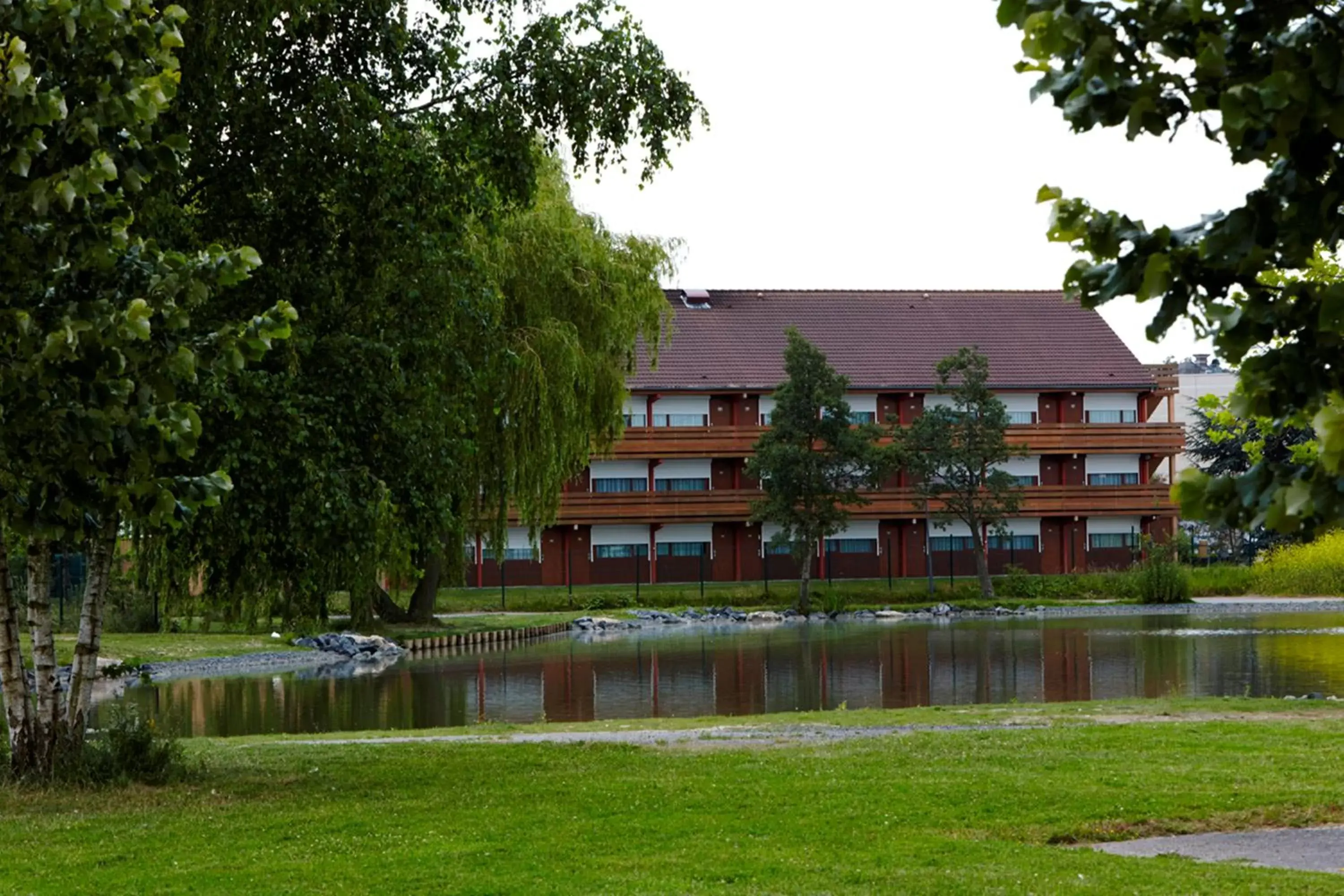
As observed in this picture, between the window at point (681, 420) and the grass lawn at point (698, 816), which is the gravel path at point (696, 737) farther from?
the window at point (681, 420)

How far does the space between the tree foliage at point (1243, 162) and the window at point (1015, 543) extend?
60524 millimetres

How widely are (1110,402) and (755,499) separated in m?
16.6

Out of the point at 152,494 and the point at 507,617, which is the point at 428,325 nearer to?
the point at 152,494

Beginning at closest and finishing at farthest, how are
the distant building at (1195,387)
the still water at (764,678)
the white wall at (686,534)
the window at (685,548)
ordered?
the still water at (764,678)
the white wall at (686,534)
the window at (685,548)
the distant building at (1195,387)

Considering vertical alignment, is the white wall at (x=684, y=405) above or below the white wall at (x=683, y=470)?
above

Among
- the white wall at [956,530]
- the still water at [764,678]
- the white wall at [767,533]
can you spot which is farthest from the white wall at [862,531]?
the still water at [764,678]

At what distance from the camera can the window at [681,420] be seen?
63.3m

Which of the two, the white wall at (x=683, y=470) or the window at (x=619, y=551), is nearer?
the window at (x=619, y=551)

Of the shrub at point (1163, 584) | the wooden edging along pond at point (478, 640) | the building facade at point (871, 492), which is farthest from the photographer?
the building facade at point (871, 492)

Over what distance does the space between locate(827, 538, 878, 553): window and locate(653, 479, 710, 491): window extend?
5288 mm

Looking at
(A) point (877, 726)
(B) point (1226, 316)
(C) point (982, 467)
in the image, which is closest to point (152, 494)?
(B) point (1226, 316)

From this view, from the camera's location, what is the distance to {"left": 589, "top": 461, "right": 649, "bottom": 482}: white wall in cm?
6234

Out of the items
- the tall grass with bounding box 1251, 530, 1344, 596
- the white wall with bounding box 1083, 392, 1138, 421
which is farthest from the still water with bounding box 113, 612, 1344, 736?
the white wall with bounding box 1083, 392, 1138, 421

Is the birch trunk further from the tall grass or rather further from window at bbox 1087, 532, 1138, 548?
window at bbox 1087, 532, 1138, 548
